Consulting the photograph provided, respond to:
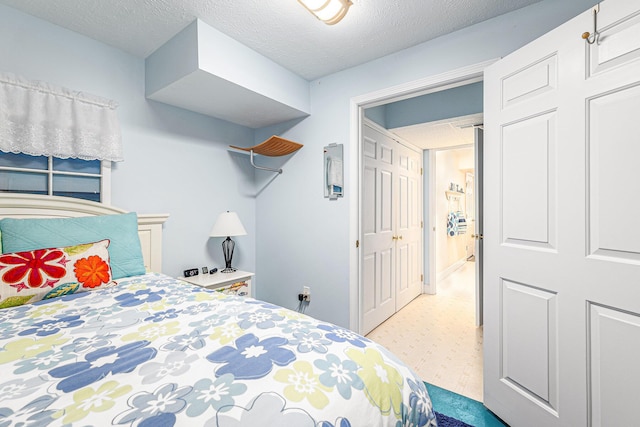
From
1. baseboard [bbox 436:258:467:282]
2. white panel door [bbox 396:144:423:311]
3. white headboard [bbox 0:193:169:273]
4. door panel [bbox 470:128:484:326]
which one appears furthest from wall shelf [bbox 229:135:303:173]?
baseboard [bbox 436:258:467:282]

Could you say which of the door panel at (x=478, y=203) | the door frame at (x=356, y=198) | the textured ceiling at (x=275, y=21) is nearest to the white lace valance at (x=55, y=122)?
the textured ceiling at (x=275, y=21)

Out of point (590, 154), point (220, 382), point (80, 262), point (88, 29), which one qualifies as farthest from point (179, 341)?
point (88, 29)

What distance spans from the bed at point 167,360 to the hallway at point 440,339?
136 centimetres

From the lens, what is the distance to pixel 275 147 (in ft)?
8.85

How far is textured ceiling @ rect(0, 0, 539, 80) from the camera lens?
1714 millimetres

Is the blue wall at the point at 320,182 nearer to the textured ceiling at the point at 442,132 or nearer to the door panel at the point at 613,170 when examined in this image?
the door panel at the point at 613,170

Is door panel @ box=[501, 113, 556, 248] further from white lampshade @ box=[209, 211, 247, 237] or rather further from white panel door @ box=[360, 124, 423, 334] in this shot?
white lampshade @ box=[209, 211, 247, 237]

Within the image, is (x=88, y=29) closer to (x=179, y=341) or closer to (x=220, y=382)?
(x=179, y=341)

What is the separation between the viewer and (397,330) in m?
2.87

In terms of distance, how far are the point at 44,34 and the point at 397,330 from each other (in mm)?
3749

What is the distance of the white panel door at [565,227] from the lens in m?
1.14

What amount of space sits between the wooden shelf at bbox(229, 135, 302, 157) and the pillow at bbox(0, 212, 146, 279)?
3.95ft

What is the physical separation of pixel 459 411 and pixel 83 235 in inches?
101

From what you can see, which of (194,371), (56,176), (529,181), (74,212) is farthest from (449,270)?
(56,176)
